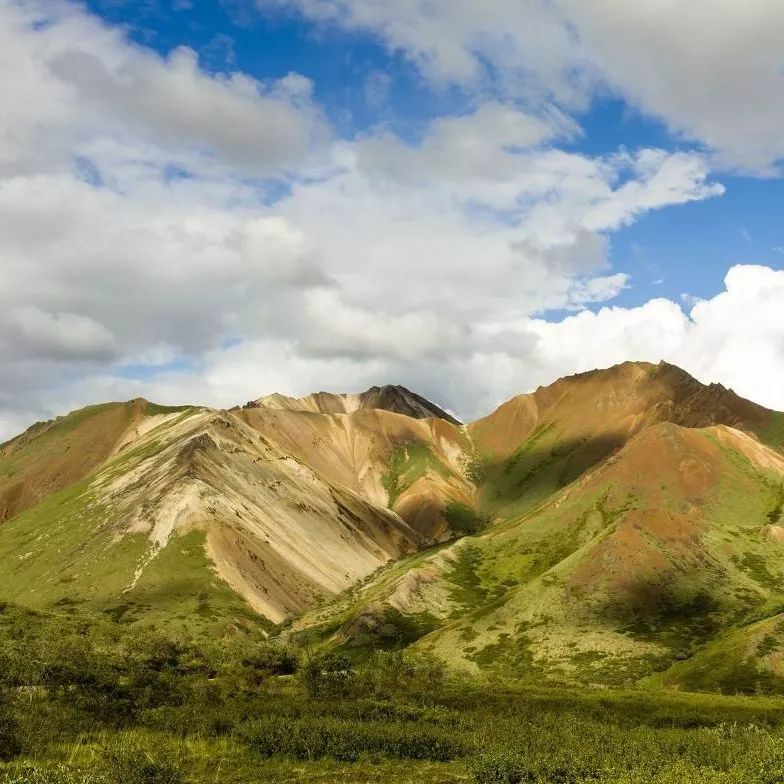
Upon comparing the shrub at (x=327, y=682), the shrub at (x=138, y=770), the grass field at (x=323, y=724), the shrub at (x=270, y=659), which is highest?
the shrub at (x=138, y=770)

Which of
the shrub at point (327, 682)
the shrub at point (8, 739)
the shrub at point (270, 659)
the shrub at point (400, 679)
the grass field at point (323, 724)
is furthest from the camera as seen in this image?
the shrub at point (270, 659)

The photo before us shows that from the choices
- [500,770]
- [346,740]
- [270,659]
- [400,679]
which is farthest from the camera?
[270,659]

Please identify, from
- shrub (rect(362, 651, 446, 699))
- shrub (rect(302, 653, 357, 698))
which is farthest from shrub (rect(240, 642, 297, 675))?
shrub (rect(362, 651, 446, 699))

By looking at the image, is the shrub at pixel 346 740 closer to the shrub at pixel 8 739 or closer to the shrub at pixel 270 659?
the shrub at pixel 8 739

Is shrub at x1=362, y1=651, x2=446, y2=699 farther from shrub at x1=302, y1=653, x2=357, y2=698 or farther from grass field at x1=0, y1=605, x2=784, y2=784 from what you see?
shrub at x1=302, y1=653, x2=357, y2=698

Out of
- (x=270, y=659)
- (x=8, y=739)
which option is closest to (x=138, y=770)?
(x=8, y=739)

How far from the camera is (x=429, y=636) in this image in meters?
183

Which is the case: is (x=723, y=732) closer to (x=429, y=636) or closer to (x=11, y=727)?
(x=11, y=727)

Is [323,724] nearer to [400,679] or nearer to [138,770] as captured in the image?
[138,770]

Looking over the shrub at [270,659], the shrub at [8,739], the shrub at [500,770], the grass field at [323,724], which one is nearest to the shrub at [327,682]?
the grass field at [323,724]

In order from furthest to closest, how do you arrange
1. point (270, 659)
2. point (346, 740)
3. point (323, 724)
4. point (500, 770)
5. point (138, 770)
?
point (270, 659) < point (323, 724) < point (346, 740) < point (500, 770) < point (138, 770)

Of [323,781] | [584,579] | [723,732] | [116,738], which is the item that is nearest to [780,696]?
[723,732]

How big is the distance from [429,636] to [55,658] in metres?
98.2

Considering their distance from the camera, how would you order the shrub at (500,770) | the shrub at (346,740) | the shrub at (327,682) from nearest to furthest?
the shrub at (500,770), the shrub at (346,740), the shrub at (327,682)
